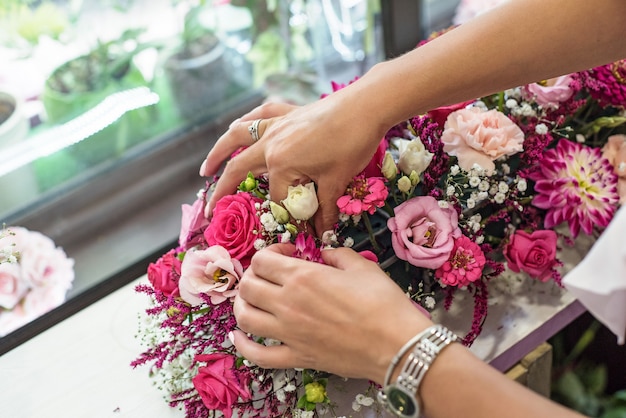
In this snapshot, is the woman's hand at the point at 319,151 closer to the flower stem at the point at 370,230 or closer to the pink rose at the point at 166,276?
the flower stem at the point at 370,230

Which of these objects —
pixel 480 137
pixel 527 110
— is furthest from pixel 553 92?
pixel 480 137

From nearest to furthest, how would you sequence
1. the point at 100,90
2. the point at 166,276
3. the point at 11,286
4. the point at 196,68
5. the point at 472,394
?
the point at 472,394
the point at 166,276
the point at 11,286
the point at 100,90
the point at 196,68

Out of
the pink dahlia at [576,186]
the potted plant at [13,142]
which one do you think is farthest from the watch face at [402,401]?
the potted plant at [13,142]

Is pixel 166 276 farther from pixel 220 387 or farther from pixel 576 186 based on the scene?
pixel 576 186

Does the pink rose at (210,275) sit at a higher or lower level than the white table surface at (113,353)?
higher

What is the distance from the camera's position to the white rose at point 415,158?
86 cm

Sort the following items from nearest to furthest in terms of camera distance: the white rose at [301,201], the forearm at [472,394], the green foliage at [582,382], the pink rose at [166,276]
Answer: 1. the forearm at [472,394]
2. the white rose at [301,201]
3. the pink rose at [166,276]
4. the green foliage at [582,382]

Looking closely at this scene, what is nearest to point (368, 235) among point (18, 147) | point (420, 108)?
point (420, 108)

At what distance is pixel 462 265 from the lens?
86 centimetres

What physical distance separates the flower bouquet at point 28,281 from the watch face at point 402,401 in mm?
651

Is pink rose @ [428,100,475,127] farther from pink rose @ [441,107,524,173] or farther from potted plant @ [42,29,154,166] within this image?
potted plant @ [42,29,154,166]

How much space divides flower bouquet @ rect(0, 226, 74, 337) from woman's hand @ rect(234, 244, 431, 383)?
0.48 metres

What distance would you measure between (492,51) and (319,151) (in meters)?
0.26

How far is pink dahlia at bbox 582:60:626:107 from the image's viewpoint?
97 cm
